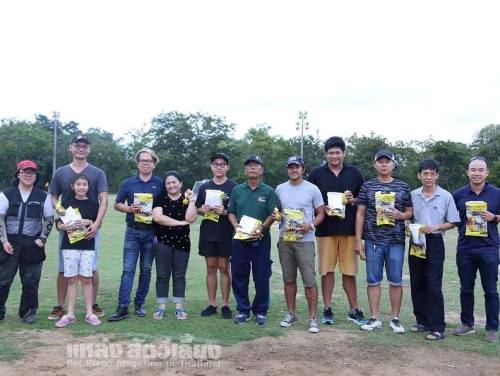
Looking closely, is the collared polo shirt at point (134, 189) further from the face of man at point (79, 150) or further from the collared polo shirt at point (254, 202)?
the collared polo shirt at point (254, 202)

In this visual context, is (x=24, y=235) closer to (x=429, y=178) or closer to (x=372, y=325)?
(x=372, y=325)

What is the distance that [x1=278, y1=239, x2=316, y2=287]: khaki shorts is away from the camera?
5.86 meters

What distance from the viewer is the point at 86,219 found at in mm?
5902

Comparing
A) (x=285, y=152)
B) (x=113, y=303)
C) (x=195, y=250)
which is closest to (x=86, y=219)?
(x=113, y=303)

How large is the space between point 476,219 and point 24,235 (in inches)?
213

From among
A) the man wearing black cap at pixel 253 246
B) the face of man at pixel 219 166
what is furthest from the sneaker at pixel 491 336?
the face of man at pixel 219 166

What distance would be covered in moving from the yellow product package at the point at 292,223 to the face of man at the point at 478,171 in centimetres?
209

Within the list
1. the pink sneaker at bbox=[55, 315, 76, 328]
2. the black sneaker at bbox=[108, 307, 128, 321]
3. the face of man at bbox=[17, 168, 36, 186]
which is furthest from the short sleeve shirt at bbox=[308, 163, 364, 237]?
the face of man at bbox=[17, 168, 36, 186]

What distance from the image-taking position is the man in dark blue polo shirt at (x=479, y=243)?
225 inches

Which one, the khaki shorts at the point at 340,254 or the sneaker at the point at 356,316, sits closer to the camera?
the khaki shorts at the point at 340,254

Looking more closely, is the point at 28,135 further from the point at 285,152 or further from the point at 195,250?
the point at 195,250

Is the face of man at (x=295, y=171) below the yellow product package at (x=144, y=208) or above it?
above

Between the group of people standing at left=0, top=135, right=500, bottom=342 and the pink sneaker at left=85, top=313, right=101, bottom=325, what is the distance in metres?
0.02

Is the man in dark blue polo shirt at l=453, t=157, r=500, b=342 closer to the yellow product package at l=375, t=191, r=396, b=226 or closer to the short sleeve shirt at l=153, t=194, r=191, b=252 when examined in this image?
the yellow product package at l=375, t=191, r=396, b=226
